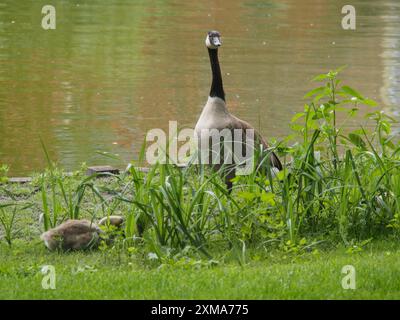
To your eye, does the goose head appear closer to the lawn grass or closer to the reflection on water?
the reflection on water

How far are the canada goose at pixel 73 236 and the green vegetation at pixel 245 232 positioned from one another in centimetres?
7

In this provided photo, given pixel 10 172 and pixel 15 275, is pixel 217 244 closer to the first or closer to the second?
pixel 15 275

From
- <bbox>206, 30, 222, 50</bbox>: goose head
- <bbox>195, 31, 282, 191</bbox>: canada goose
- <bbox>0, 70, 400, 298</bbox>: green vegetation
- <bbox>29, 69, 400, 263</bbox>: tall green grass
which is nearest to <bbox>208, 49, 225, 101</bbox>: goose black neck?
<bbox>195, 31, 282, 191</bbox>: canada goose

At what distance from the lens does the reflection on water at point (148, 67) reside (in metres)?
11.4

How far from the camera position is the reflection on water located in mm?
11430

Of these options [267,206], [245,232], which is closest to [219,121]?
[267,206]

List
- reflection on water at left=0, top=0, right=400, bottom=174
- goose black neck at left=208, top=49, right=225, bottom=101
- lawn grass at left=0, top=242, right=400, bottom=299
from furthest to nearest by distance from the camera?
reflection on water at left=0, top=0, right=400, bottom=174, goose black neck at left=208, top=49, right=225, bottom=101, lawn grass at left=0, top=242, right=400, bottom=299

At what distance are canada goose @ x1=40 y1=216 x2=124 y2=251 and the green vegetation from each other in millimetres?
66

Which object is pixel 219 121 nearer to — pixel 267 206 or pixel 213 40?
pixel 213 40

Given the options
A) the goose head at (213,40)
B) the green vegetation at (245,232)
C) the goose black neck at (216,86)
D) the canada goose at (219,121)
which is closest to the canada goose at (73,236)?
the green vegetation at (245,232)

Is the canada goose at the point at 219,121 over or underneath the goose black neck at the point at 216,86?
underneath

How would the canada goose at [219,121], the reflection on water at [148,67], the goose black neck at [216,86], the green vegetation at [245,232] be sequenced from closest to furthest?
the green vegetation at [245,232] < the canada goose at [219,121] < the goose black neck at [216,86] < the reflection on water at [148,67]

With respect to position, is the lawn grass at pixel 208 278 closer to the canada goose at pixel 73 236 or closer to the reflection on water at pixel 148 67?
the canada goose at pixel 73 236
